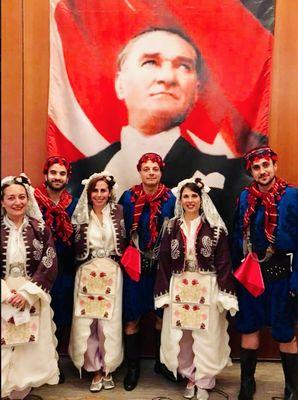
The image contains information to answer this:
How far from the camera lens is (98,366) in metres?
2.98

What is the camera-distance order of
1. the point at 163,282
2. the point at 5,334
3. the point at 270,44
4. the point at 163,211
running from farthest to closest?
the point at 270,44 < the point at 163,211 < the point at 163,282 < the point at 5,334

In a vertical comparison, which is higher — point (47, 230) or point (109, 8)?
point (109, 8)

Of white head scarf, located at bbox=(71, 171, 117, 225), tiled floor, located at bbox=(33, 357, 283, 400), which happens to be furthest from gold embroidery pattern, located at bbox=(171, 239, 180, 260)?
tiled floor, located at bbox=(33, 357, 283, 400)

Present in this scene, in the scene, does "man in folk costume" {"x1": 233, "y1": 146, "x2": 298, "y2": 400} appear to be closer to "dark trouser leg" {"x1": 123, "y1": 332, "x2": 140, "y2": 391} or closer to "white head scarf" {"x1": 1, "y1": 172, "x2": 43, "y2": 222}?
"dark trouser leg" {"x1": 123, "y1": 332, "x2": 140, "y2": 391}

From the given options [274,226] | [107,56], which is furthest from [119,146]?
[274,226]

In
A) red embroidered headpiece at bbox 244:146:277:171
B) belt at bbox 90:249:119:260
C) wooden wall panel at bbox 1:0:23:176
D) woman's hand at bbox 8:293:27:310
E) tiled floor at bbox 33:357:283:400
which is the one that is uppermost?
wooden wall panel at bbox 1:0:23:176

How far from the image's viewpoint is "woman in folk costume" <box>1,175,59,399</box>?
8.45ft

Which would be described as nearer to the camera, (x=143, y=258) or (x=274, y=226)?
(x=274, y=226)

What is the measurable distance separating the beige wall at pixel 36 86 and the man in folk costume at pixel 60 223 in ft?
1.77

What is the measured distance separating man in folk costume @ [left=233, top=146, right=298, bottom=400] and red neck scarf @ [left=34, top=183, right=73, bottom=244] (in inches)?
45.3

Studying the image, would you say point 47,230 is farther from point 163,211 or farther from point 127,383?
point 127,383

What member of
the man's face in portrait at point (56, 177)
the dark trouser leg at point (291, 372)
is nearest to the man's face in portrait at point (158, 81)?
the man's face in portrait at point (56, 177)

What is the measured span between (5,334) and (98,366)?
2.35 ft

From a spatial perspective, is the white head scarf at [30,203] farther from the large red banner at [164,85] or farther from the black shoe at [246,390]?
the black shoe at [246,390]
